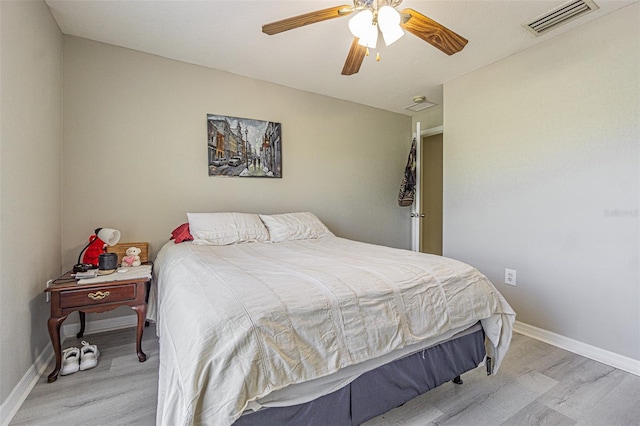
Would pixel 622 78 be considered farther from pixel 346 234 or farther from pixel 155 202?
pixel 155 202

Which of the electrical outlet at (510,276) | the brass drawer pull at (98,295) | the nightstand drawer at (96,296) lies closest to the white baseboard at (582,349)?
the electrical outlet at (510,276)

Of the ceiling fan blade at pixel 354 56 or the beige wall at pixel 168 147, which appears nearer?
the ceiling fan blade at pixel 354 56

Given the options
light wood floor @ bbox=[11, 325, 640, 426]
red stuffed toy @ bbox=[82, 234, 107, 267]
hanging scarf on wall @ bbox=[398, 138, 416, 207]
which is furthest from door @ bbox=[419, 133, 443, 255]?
red stuffed toy @ bbox=[82, 234, 107, 267]

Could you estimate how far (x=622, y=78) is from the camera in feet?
6.45

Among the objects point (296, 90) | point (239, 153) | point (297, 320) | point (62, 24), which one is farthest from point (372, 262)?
point (62, 24)

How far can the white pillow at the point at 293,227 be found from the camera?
2.69 meters

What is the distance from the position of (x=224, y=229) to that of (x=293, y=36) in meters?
1.62

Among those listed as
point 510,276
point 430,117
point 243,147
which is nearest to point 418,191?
point 430,117

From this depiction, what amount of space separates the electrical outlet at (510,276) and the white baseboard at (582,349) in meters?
0.33

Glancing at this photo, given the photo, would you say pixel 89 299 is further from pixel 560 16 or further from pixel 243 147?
pixel 560 16

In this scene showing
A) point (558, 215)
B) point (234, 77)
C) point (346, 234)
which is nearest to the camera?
point (558, 215)

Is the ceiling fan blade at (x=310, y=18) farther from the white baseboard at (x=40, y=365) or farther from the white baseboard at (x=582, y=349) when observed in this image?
the white baseboard at (x=582, y=349)

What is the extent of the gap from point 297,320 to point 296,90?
2.88m

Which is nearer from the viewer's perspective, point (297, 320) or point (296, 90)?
point (297, 320)
